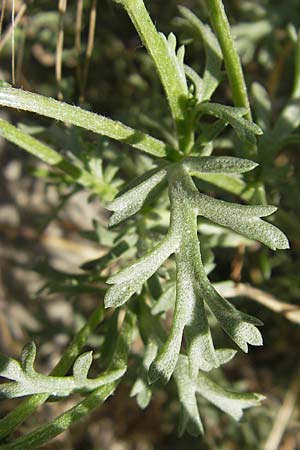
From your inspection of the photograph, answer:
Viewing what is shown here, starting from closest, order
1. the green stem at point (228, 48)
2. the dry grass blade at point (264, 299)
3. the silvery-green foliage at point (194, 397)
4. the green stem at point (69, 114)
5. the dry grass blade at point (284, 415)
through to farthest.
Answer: the green stem at point (69, 114) < the green stem at point (228, 48) < the silvery-green foliage at point (194, 397) < the dry grass blade at point (264, 299) < the dry grass blade at point (284, 415)

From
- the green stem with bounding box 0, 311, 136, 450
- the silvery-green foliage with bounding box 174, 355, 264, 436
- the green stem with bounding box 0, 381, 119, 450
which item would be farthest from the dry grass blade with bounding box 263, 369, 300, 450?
the green stem with bounding box 0, 381, 119, 450

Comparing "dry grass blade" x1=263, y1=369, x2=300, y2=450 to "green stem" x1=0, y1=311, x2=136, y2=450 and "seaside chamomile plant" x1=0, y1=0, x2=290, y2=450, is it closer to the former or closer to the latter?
"seaside chamomile plant" x1=0, y1=0, x2=290, y2=450

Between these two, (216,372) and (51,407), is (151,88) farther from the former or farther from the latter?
(51,407)

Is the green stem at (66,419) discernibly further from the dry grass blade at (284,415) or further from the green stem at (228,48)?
the dry grass blade at (284,415)

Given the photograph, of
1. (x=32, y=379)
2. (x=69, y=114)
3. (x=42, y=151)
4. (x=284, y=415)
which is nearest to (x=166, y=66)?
(x=69, y=114)

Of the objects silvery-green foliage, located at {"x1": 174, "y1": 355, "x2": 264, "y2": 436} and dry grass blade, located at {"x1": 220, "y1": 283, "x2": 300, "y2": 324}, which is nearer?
silvery-green foliage, located at {"x1": 174, "y1": 355, "x2": 264, "y2": 436}

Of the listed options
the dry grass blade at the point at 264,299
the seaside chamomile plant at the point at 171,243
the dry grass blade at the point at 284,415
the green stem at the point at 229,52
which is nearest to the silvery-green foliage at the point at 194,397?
the seaside chamomile plant at the point at 171,243

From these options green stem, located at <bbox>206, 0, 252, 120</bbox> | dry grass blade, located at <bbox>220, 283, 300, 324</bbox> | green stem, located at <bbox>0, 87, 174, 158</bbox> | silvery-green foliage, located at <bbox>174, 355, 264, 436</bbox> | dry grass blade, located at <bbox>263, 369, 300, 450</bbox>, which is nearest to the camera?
green stem, located at <bbox>0, 87, 174, 158</bbox>

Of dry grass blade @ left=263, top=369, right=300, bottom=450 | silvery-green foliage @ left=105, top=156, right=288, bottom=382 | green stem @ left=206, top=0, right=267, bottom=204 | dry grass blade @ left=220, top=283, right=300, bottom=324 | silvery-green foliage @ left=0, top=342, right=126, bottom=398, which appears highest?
green stem @ left=206, top=0, right=267, bottom=204
